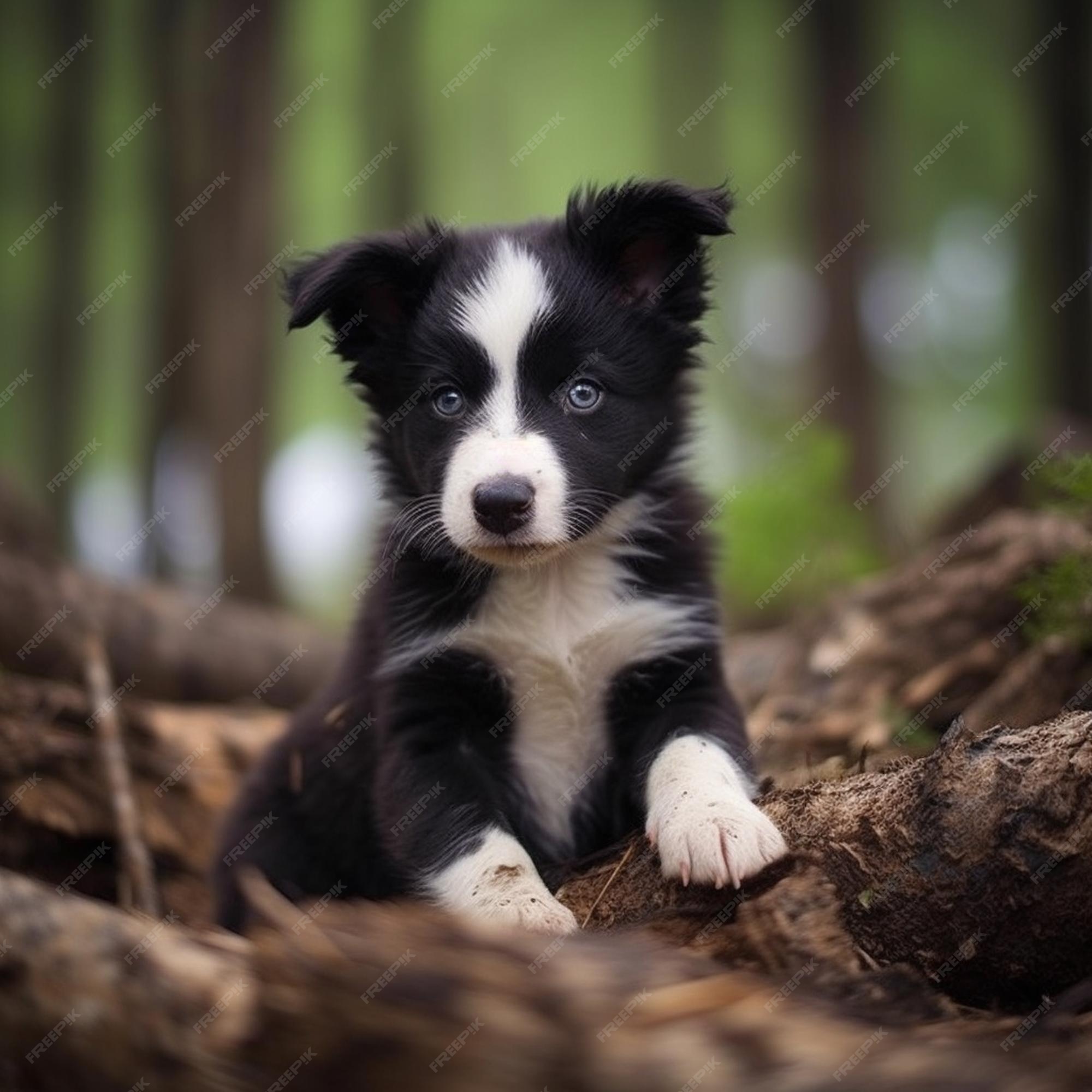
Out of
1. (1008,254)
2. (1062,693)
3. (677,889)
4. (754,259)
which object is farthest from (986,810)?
(754,259)

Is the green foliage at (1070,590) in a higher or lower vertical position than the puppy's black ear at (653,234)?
lower

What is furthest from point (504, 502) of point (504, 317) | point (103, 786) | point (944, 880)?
point (103, 786)

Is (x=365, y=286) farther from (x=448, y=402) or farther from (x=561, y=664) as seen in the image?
(x=561, y=664)

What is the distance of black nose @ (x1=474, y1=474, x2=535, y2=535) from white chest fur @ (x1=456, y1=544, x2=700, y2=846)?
0.45 metres

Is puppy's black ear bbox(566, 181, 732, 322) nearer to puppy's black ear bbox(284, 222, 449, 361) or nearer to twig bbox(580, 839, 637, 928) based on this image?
puppy's black ear bbox(284, 222, 449, 361)

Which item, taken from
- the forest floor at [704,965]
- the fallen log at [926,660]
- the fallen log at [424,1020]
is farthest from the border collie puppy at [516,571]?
the fallen log at [424,1020]

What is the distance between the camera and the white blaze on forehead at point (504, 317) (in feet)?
13.0

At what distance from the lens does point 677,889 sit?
318 cm

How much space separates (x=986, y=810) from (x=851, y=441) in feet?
31.7

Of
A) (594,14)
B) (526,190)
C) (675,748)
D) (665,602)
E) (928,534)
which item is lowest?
(928,534)

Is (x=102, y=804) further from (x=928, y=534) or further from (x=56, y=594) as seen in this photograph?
(x=928, y=534)

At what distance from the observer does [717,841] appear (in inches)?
120

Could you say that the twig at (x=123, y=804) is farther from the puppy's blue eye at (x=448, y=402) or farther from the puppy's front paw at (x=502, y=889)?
the puppy's blue eye at (x=448, y=402)

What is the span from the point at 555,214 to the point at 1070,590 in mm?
5967
